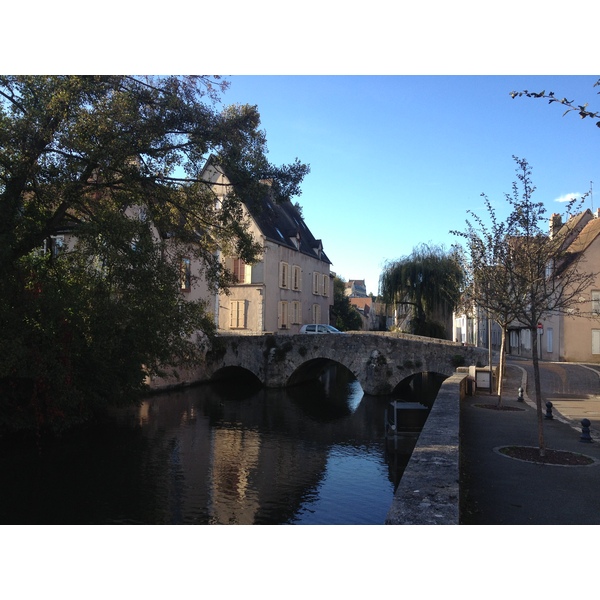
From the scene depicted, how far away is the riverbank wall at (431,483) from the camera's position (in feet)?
14.4

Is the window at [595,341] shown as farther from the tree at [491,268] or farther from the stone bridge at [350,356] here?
the tree at [491,268]

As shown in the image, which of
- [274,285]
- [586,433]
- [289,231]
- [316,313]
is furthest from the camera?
[316,313]

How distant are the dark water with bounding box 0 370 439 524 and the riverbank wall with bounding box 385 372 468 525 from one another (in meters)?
2.62

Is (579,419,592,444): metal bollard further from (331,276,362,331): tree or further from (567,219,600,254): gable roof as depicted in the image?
(331,276,362,331): tree

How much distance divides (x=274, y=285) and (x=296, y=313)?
3689mm

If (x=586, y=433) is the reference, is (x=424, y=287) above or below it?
above

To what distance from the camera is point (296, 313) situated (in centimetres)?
3516

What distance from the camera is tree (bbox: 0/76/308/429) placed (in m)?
10.5

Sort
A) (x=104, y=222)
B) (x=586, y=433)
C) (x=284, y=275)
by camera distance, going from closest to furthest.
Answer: (x=586, y=433) < (x=104, y=222) < (x=284, y=275)

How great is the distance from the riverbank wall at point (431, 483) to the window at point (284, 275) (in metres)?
24.8

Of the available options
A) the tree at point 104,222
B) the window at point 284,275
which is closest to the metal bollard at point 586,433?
the tree at point 104,222

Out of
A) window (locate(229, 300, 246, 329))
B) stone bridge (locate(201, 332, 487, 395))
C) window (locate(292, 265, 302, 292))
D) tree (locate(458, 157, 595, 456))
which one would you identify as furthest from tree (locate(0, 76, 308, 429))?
window (locate(292, 265, 302, 292))

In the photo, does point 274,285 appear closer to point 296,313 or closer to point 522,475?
point 296,313

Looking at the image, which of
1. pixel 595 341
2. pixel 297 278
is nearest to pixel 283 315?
pixel 297 278
